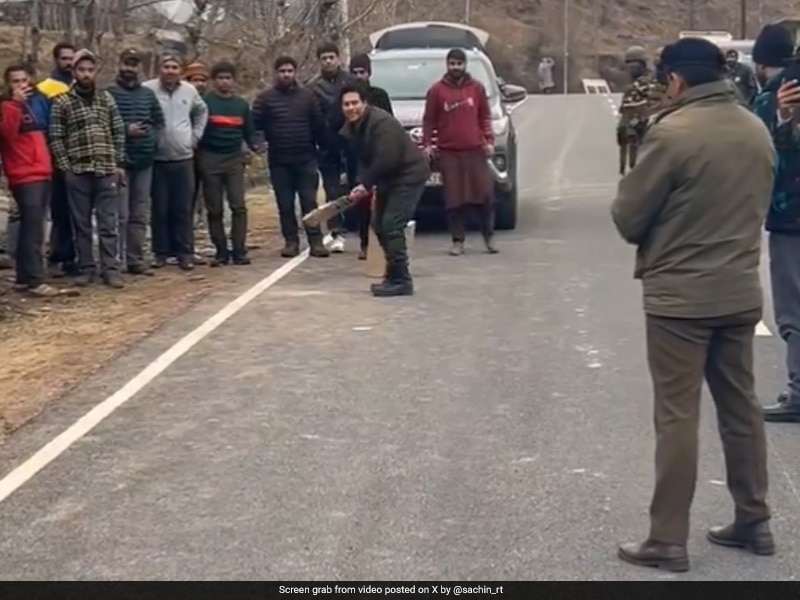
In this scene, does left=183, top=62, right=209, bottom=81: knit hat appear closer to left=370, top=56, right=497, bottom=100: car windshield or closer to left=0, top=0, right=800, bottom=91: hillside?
left=370, top=56, right=497, bottom=100: car windshield

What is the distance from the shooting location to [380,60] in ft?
58.1

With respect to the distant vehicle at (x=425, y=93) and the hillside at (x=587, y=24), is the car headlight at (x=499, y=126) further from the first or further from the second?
the hillside at (x=587, y=24)

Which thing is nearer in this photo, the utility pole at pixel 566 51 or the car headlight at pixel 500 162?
the car headlight at pixel 500 162

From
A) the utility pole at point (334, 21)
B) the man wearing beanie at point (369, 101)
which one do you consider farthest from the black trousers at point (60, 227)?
the utility pole at point (334, 21)

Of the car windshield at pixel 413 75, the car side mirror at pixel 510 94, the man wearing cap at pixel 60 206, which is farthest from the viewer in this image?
the car side mirror at pixel 510 94

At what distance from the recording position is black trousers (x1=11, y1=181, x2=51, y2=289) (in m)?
11.8

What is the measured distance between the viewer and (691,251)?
18.0 feet

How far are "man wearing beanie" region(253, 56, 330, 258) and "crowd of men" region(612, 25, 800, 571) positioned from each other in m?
8.28

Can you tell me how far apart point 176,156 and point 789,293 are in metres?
6.81

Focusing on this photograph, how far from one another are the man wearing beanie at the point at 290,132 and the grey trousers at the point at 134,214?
51.9 inches

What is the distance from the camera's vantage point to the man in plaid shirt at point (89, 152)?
1201 cm

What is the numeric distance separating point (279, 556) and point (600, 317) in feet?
18.0
